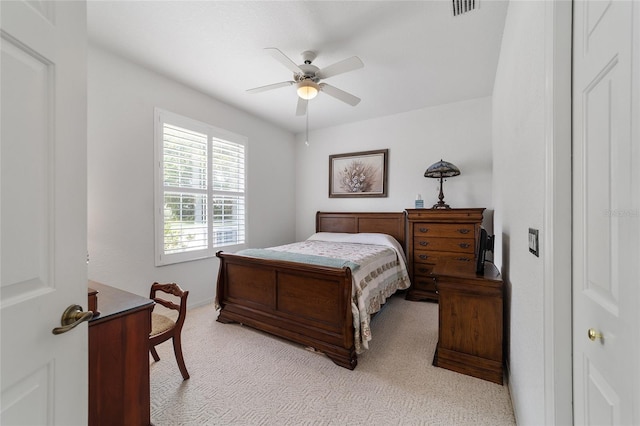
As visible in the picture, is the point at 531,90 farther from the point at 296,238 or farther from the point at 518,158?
the point at 296,238

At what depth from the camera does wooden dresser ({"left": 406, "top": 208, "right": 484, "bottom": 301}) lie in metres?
3.21

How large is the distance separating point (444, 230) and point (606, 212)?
9.37ft

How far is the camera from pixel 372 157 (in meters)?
4.27

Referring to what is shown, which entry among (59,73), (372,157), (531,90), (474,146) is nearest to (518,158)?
(531,90)

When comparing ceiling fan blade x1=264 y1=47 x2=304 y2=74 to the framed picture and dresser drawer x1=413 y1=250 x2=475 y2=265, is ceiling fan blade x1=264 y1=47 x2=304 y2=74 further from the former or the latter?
dresser drawer x1=413 y1=250 x2=475 y2=265

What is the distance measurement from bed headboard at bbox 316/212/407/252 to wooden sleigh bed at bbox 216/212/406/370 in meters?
→ 2.15

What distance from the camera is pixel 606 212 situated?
65 cm

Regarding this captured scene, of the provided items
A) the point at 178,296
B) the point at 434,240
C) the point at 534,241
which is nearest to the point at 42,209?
the point at 178,296

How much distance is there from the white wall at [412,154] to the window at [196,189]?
4.80ft

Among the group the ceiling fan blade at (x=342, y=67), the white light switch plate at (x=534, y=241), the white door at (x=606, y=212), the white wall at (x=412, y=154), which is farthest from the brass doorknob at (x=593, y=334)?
the white wall at (x=412, y=154)

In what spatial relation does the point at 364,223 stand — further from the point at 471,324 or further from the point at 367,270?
the point at 471,324

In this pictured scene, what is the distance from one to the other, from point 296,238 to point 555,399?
14.5 ft

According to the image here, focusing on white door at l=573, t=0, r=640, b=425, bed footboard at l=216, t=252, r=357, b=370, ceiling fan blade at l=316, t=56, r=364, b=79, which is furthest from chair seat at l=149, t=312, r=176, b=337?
ceiling fan blade at l=316, t=56, r=364, b=79

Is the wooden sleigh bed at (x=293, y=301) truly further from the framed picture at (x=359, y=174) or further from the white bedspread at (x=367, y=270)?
the framed picture at (x=359, y=174)
